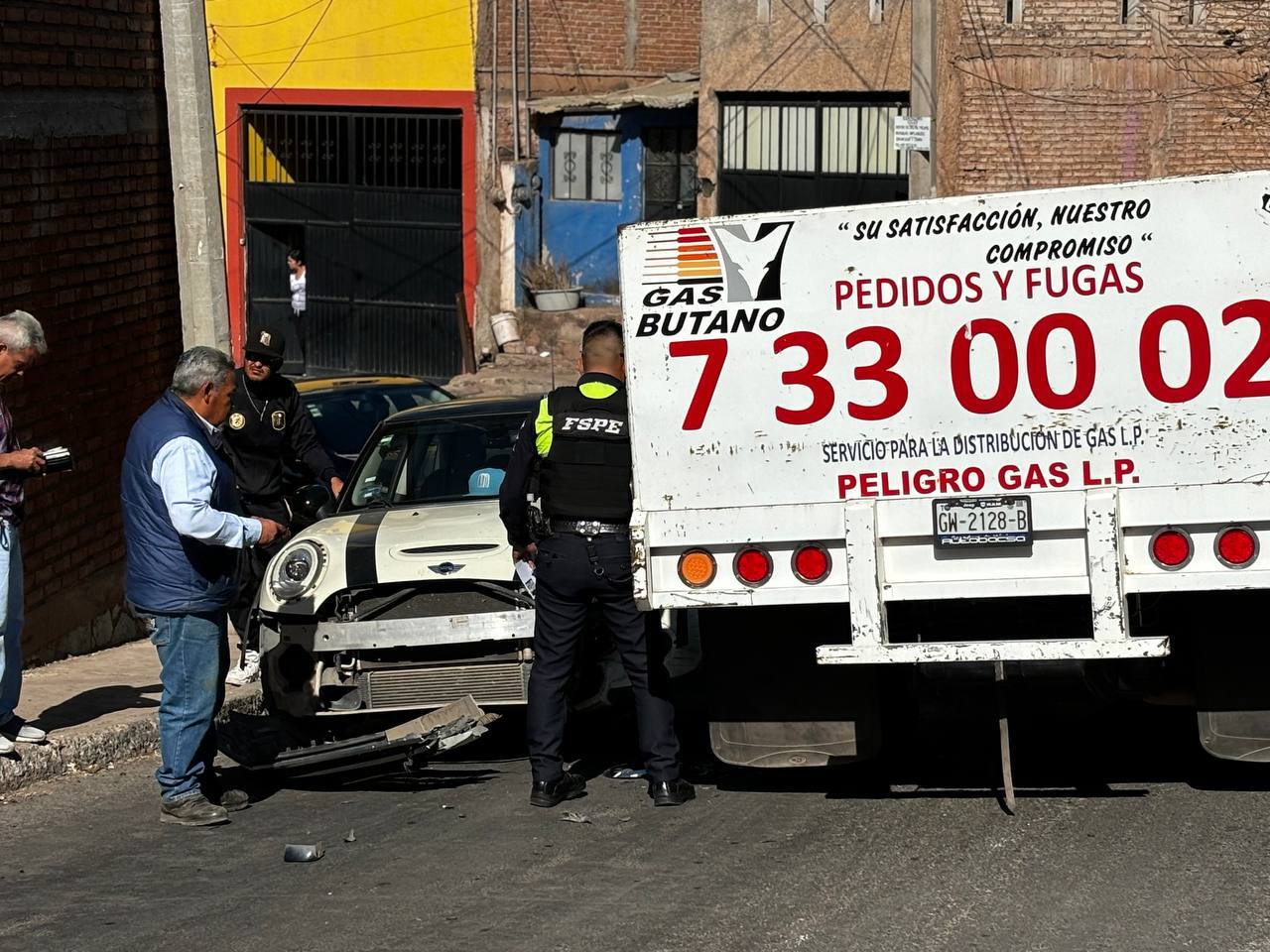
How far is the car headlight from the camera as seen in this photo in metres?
8.71

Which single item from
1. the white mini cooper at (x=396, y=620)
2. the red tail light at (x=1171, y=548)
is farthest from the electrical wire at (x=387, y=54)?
the red tail light at (x=1171, y=548)

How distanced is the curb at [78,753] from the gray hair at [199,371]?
1925 mm

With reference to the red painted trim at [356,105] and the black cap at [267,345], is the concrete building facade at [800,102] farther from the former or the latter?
the black cap at [267,345]

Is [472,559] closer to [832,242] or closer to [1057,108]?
[832,242]

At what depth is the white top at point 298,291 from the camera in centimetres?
2927

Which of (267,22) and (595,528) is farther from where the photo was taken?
(267,22)

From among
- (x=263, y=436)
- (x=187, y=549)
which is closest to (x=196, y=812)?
(x=187, y=549)

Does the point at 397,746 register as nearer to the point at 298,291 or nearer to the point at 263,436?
the point at 263,436

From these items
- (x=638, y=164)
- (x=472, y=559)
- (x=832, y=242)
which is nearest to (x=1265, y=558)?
(x=832, y=242)

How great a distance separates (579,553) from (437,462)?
8.34 feet

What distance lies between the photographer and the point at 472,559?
8602 mm

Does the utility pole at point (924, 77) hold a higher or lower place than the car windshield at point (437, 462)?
higher

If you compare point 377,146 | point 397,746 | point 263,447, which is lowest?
point 397,746

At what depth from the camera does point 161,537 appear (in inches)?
299
